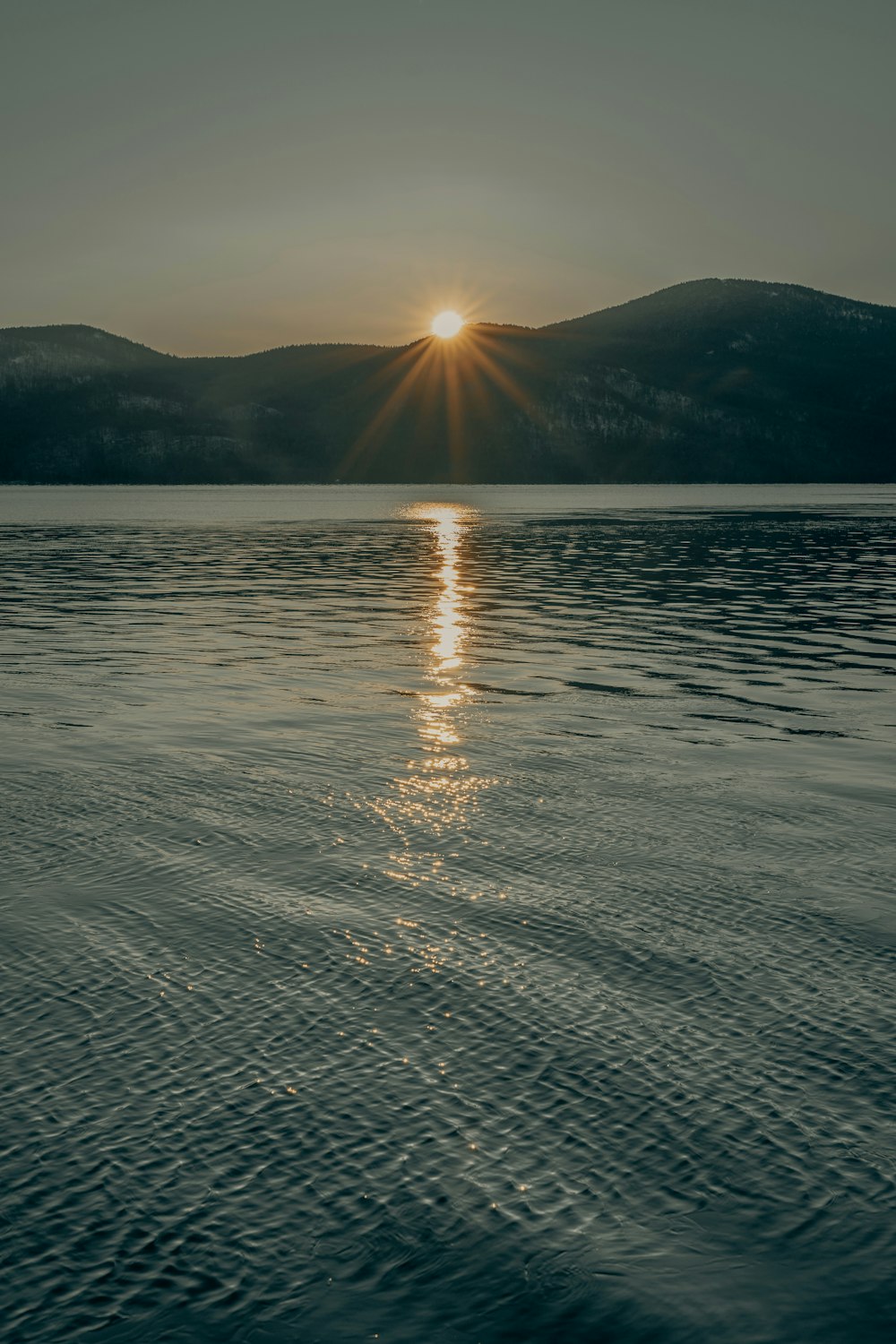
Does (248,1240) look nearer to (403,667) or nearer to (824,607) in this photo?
(403,667)

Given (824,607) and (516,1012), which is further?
(824,607)

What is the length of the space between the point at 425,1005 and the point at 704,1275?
9.74ft

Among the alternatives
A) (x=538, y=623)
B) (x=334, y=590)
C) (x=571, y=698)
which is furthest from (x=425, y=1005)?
(x=334, y=590)

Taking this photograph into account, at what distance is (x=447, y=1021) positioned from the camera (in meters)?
7.75

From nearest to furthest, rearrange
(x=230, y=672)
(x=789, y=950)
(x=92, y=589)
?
(x=789, y=950) → (x=230, y=672) → (x=92, y=589)

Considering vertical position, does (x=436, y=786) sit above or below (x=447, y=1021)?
below

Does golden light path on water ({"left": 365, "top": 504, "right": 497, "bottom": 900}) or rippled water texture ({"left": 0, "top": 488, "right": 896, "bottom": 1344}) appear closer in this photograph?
rippled water texture ({"left": 0, "top": 488, "right": 896, "bottom": 1344})

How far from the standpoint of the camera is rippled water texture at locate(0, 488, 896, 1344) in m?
5.29

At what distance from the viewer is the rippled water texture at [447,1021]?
5285 mm

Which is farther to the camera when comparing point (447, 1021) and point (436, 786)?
point (436, 786)

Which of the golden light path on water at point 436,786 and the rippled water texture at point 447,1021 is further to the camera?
the golden light path on water at point 436,786

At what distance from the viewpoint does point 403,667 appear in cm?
2575

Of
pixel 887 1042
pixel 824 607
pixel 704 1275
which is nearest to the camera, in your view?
pixel 704 1275

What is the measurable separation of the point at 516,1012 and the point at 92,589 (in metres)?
40.3
